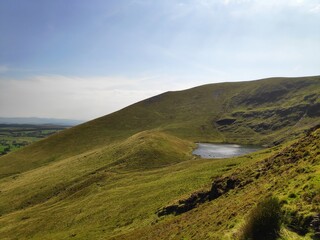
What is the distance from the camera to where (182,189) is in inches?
1998

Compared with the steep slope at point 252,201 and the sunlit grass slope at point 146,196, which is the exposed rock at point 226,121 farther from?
the steep slope at point 252,201

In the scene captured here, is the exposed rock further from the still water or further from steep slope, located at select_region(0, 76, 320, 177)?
the still water

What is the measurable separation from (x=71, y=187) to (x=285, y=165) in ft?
188

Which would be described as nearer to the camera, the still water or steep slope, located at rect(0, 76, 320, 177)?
the still water

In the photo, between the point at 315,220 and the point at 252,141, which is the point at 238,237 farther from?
the point at 252,141

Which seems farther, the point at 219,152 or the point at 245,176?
Result: the point at 219,152

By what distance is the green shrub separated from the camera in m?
18.8

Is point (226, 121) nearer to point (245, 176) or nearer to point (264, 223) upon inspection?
point (245, 176)

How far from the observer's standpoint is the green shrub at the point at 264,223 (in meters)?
18.8

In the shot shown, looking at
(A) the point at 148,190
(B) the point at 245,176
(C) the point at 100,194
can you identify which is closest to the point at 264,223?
(B) the point at 245,176

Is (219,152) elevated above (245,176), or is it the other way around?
(245,176)

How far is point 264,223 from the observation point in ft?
62.3

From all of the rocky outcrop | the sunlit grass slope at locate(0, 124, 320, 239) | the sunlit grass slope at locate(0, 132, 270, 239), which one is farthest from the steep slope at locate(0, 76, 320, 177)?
the rocky outcrop

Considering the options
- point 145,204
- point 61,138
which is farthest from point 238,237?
point 61,138
